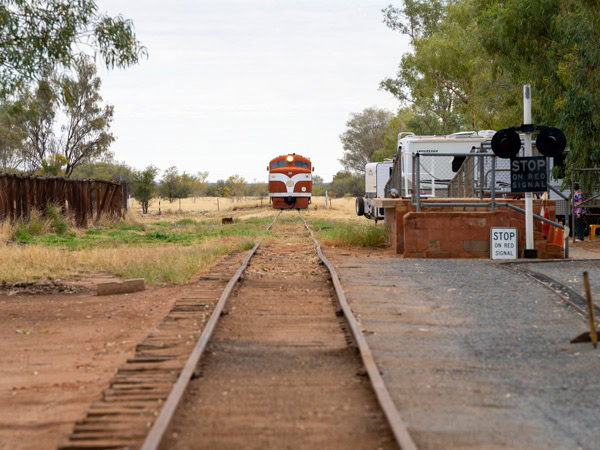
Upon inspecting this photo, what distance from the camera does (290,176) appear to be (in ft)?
149

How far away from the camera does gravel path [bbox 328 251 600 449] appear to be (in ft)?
15.9

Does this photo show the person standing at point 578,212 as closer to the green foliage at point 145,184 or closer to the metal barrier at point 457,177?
the metal barrier at point 457,177

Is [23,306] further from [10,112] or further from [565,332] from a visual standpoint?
[565,332]

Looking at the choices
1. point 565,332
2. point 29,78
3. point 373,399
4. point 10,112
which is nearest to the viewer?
point 373,399

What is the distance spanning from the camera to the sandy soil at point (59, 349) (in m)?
5.39

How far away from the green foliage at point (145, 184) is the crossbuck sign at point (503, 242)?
139 feet

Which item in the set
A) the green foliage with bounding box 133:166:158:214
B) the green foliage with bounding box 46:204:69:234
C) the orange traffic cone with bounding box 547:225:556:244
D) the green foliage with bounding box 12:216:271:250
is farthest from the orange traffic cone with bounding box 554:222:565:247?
the green foliage with bounding box 133:166:158:214

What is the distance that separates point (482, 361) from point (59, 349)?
13.5ft

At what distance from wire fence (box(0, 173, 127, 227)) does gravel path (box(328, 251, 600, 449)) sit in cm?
1546

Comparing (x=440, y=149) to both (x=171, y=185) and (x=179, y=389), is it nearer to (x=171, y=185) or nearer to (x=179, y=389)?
(x=179, y=389)

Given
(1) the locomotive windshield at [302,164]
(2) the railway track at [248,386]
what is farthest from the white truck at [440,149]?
(1) the locomotive windshield at [302,164]

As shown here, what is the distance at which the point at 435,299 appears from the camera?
1021 cm

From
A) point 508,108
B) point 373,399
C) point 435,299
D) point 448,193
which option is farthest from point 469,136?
point 373,399

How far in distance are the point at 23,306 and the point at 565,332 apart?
7097mm
